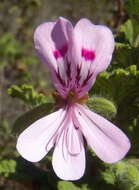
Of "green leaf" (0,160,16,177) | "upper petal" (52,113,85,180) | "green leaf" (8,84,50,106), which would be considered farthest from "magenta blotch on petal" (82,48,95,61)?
"green leaf" (0,160,16,177)

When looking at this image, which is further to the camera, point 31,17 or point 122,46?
point 31,17

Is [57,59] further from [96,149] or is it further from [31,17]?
[31,17]

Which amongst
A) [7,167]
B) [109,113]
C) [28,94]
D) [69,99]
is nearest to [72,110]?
[69,99]

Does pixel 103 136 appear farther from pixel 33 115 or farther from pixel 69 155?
pixel 33 115

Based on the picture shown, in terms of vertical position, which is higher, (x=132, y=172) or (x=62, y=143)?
(x=62, y=143)

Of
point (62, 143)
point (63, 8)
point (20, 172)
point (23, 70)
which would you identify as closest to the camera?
point (62, 143)

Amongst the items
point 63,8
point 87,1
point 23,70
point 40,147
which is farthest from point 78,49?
point 63,8

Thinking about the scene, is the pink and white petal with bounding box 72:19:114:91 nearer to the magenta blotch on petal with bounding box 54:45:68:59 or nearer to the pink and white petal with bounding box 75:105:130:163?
the magenta blotch on petal with bounding box 54:45:68:59
